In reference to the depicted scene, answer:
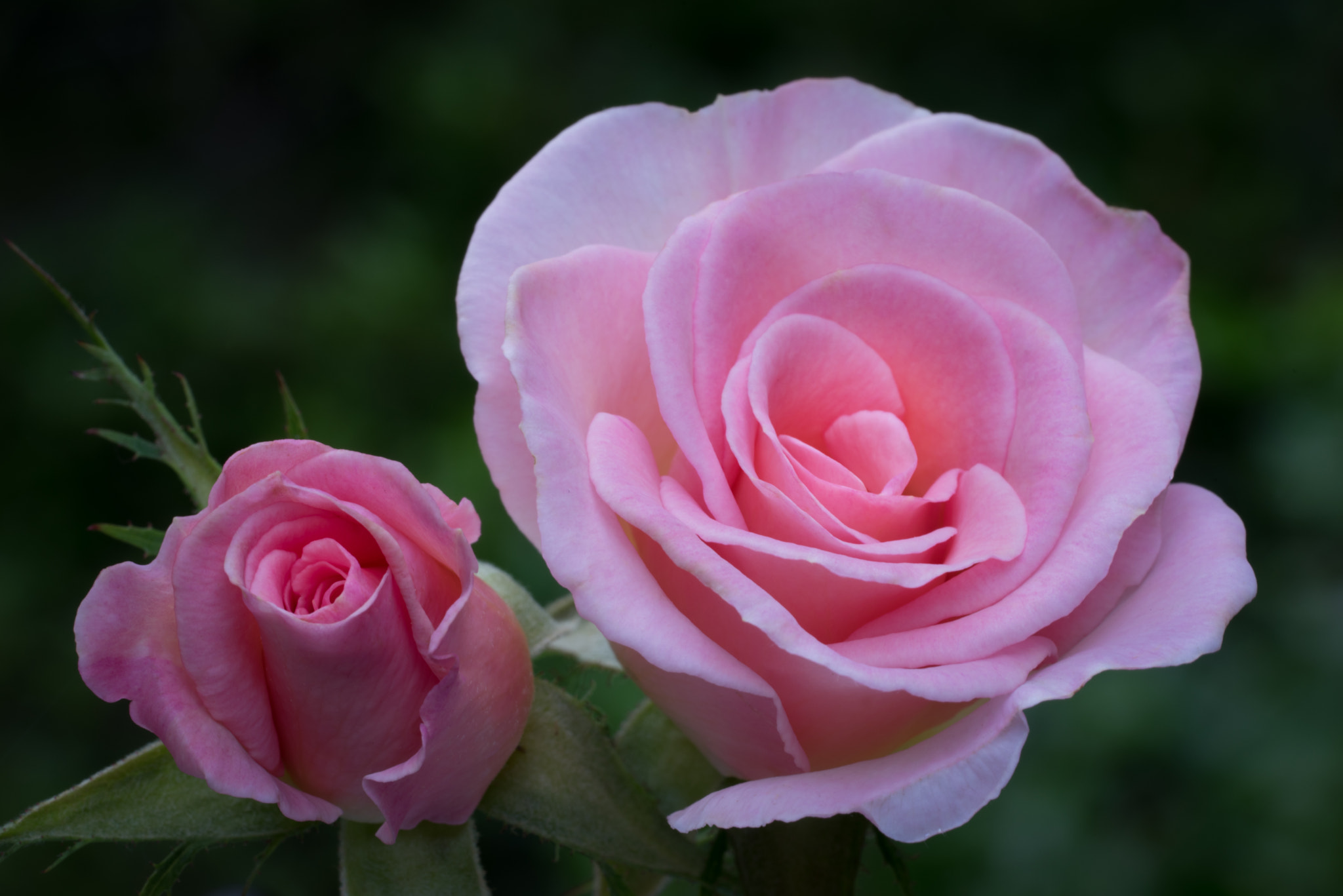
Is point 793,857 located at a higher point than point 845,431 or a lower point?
lower

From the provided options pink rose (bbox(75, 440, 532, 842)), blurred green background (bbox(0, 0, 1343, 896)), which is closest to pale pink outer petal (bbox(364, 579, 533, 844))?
pink rose (bbox(75, 440, 532, 842))

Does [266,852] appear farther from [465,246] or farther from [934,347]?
[465,246]

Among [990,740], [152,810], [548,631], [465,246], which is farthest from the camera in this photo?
[465,246]

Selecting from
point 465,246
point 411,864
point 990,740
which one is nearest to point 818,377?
point 990,740

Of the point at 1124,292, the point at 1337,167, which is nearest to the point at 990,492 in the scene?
the point at 1124,292

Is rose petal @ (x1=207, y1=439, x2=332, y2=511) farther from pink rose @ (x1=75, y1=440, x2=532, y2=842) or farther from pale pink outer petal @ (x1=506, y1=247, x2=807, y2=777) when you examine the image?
pale pink outer petal @ (x1=506, y1=247, x2=807, y2=777)

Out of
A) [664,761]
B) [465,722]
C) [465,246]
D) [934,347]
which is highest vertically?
[934,347]

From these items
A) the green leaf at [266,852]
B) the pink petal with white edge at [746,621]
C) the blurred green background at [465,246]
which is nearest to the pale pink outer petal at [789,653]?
the pink petal with white edge at [746,621]
